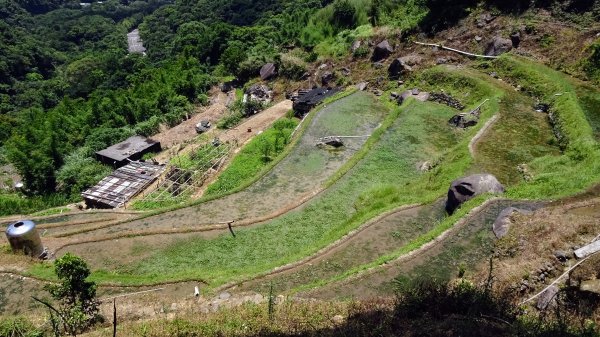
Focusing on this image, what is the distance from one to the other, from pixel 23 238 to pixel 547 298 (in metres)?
19.8

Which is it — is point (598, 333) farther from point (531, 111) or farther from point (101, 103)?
point (101, 103)

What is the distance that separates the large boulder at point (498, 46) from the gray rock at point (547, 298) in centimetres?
2508

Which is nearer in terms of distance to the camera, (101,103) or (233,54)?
(101,103)

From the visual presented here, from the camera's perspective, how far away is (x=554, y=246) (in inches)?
529

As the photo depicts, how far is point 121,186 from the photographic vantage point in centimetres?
3050

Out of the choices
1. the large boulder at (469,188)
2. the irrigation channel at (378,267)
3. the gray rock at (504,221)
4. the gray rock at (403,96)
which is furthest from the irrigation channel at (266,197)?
the gray rock at (504,221)

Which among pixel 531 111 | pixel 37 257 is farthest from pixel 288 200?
pixel 531 111

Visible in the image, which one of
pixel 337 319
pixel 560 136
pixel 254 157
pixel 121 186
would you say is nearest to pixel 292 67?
pixel 254 157

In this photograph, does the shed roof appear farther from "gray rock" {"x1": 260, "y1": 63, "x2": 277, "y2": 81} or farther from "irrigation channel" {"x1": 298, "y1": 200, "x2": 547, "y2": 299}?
"irrigation channel" {"x1": 298, "y1": 200, "x2": 547, "y2": 299}

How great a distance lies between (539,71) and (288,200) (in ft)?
61.5

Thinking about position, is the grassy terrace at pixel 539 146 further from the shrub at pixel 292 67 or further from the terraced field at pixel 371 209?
the shrub at pixel 292 67

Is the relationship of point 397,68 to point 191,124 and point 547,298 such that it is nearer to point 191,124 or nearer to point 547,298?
point 191,124

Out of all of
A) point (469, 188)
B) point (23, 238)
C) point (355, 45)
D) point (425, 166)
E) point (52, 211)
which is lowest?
point (52, 211)

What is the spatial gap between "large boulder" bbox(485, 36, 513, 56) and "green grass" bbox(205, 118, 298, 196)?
606 inches
